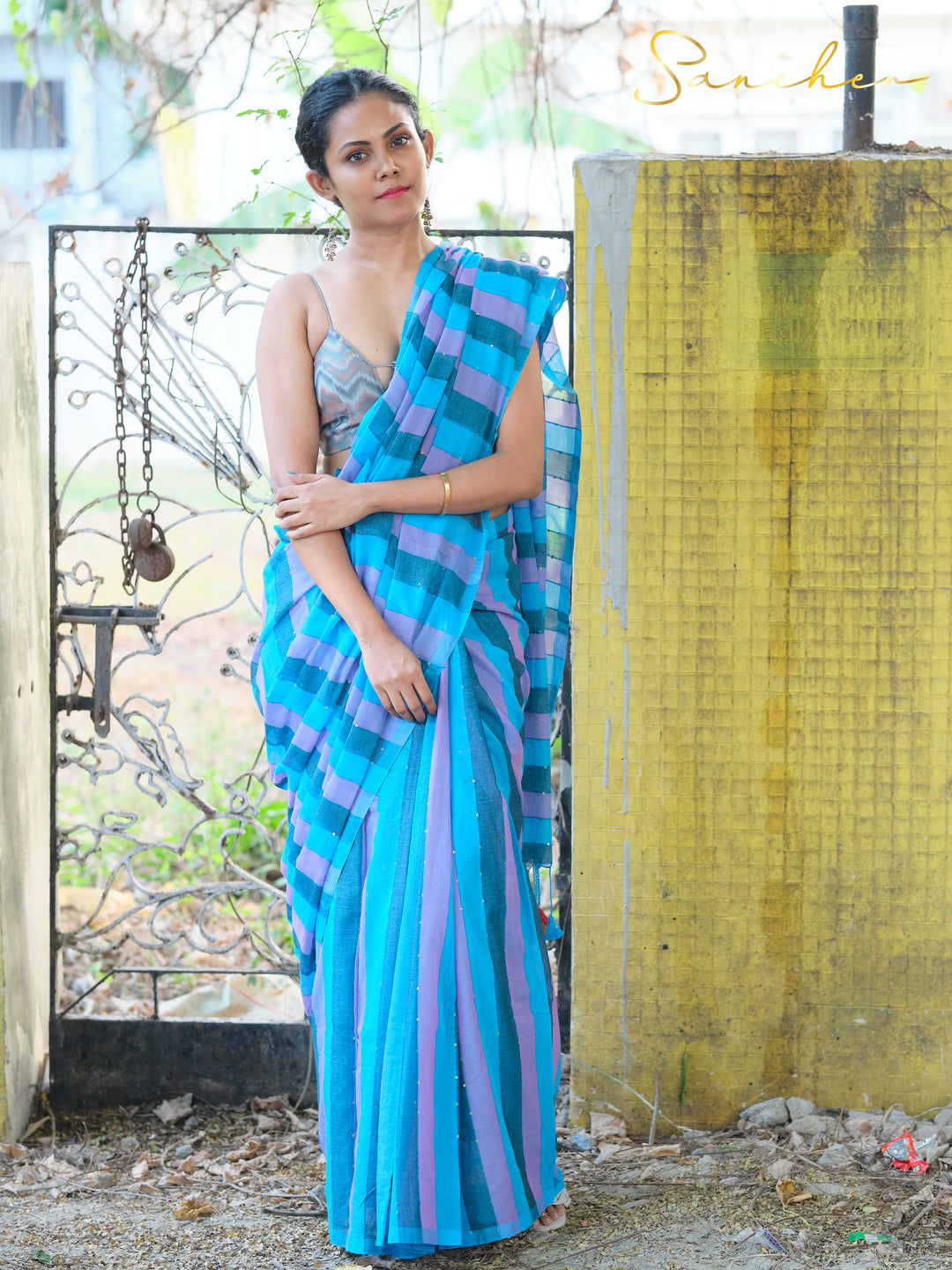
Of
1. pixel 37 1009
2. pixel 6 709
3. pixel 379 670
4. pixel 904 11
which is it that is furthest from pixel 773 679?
pixel 904 11

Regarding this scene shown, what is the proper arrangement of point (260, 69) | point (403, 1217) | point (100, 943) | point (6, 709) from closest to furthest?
point (403, 1217) < point (6, 709) < point (100, 943) < point (260, 69)

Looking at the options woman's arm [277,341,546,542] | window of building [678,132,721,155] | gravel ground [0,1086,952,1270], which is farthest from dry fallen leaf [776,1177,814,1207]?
window of building [678,132,721,155]

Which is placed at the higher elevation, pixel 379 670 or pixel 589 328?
pixel 589 328

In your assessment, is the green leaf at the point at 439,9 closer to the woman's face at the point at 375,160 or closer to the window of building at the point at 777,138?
the window of building at the point at 777,138

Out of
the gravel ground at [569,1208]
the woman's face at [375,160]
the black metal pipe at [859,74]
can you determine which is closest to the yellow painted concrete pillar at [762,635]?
the black metal pipe at [859,74]

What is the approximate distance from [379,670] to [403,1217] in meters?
0.92

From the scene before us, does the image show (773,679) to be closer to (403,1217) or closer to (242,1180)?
(403,1217)

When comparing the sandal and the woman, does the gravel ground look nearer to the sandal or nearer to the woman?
the sandal

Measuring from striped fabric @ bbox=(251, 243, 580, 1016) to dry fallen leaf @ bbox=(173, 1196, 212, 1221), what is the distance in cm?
52

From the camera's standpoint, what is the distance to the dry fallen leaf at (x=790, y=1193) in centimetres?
233

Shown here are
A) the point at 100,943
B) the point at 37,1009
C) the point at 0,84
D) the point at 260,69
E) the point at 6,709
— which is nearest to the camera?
the point at 6,709

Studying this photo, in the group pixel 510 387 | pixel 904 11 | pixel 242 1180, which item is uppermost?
pixel 904 11

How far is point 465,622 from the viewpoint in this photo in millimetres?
2135

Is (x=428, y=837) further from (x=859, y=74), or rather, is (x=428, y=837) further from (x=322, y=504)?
(x=859, y=74)
